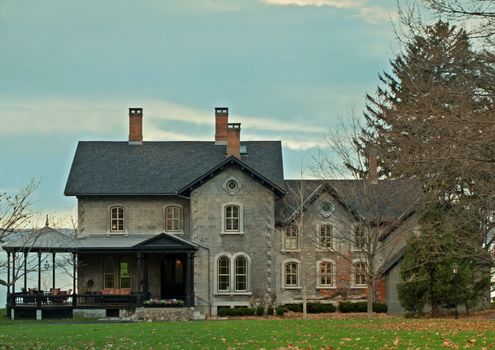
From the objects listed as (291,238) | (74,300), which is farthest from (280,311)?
(74,300)

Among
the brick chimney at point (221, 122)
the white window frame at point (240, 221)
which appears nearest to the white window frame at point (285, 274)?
the white window frame at point (240, 221)

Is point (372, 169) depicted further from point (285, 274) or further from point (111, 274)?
point (111, 274)

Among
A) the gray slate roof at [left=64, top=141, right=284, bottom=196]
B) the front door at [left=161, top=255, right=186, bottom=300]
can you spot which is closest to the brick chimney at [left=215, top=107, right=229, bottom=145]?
the gray slate roof at [left=64, top=141, right=284, bottom=196]

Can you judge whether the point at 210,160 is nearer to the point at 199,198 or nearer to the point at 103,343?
the point at 199,198

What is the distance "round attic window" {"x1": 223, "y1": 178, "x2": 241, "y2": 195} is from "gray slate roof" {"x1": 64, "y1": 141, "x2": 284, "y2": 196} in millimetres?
1958

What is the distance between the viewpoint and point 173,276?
1863 inches

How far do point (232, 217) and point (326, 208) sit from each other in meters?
5.01

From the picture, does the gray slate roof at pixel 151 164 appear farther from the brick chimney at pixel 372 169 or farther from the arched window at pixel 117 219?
the brick chimney at pixel 372 169

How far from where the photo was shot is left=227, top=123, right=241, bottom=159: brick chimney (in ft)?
156

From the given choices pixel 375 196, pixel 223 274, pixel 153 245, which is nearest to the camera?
pixel 375 196

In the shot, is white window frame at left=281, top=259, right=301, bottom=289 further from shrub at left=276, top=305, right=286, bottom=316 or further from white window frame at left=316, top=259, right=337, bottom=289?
shrub at left=276, top=305, right=286, bottom=316

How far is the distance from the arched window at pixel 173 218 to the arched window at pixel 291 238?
566cm

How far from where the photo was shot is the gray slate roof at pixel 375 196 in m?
41.1

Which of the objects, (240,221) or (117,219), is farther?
(117,219)
